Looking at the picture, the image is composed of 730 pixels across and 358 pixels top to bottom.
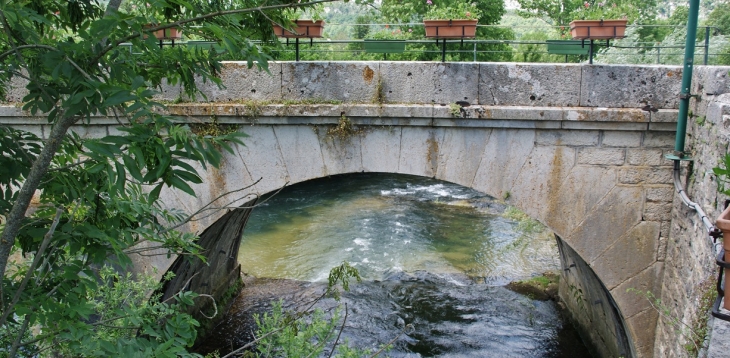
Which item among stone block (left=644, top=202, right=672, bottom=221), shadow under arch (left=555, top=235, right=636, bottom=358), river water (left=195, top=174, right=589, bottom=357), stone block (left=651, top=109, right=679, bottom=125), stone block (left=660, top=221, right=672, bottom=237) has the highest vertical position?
stone block (left=651, top=109, right=679, bottom=125)

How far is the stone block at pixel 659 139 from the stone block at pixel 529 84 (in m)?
0.61

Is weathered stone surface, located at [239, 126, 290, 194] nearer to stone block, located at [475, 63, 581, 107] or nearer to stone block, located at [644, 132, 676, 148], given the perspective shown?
stone block, located at [475, 63, 581, 107]

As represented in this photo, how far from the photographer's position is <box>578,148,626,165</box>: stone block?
→ 501 centimetres

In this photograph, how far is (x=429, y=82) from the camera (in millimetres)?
5152

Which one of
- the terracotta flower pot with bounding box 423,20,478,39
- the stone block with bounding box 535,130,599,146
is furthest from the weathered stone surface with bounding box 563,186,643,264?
the terracotta flower pot with bounding box 423,20,478,39

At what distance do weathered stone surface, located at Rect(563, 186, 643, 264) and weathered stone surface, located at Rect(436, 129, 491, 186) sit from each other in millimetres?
980

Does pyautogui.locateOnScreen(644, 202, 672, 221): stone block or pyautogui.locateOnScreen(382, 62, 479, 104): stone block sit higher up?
pyautogui.locateOnScreen(382, 62, 479, 104): stone block

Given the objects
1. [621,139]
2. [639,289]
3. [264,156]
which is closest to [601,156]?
[621,139]

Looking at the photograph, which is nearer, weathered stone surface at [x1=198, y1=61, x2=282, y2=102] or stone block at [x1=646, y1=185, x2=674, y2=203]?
stone block at [x1=646, y1=185, x2=674, y2=203]

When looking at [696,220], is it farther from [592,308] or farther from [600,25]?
[592,308]

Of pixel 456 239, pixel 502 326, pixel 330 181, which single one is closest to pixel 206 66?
pixel 502 326

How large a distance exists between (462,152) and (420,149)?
13.4 inches

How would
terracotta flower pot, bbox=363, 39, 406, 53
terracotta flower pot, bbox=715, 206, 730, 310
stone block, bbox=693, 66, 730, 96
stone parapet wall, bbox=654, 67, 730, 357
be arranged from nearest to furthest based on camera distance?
terracotta flower pot, bbox=715, 206, 730, 310, stone parapet wall, bbox=654, 67, 730, 357, stone block, bbox=693, 66, 730, 96, terracotta flower pot, bbox=363, 39, 406, 53

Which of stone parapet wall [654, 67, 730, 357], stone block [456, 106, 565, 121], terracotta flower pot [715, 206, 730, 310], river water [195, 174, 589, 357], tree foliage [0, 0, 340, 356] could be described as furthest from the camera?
river water [195, 174, 589, 357]
